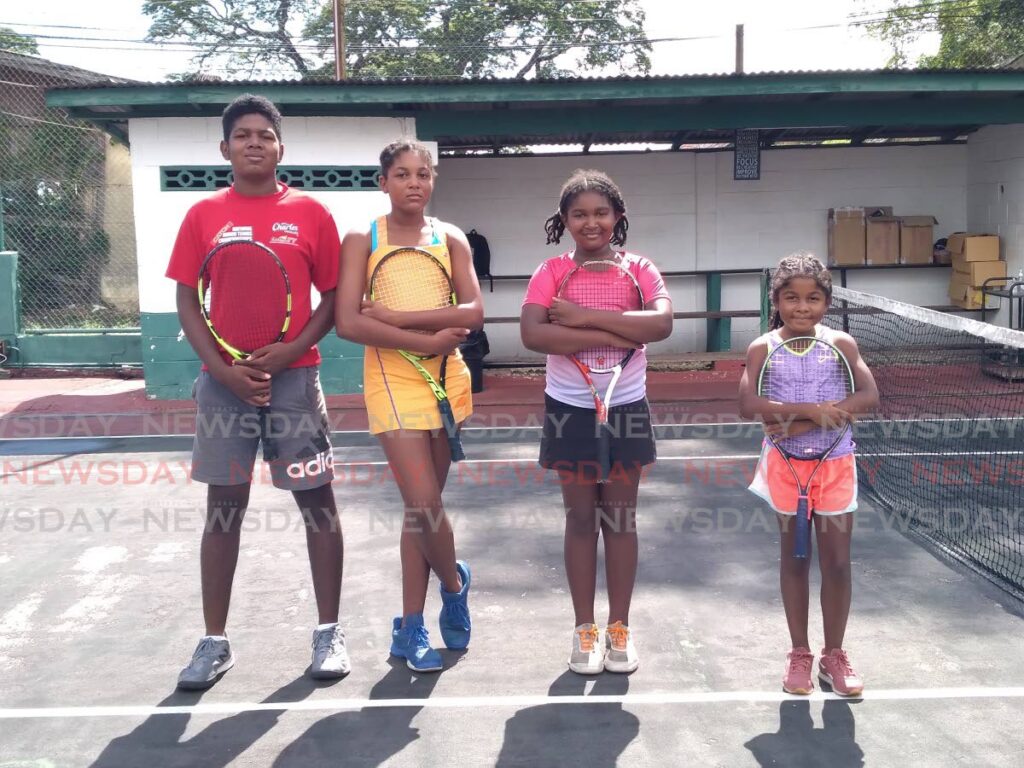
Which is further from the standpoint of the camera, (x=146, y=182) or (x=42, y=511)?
(x=146, y=182)

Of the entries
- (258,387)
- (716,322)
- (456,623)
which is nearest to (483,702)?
(456,623)

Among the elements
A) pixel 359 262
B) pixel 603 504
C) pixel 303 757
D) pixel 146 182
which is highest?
pixel 146 182

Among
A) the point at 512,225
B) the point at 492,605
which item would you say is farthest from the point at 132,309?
the point at 492,605

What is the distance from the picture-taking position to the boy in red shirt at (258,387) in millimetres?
3920

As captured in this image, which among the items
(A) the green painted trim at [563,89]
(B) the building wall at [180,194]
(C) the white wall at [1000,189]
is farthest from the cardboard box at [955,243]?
(B) the building wall at [180,194]

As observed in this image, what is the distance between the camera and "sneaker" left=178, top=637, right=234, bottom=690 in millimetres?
3963

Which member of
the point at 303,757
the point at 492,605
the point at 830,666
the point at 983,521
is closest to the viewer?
the point at 303,757

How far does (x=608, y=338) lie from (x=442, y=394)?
67cm

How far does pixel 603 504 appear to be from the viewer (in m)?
4.08

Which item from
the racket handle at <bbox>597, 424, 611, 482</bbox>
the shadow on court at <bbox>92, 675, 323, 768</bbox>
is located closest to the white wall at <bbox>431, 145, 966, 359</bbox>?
the racket handle at <bbox>597, 424, 611, 482</bbox>

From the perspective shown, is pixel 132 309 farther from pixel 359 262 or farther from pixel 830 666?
pixel 830 666

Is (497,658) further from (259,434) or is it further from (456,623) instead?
(259,434)

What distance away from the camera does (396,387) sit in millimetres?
4012

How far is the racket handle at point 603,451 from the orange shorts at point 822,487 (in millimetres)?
609
